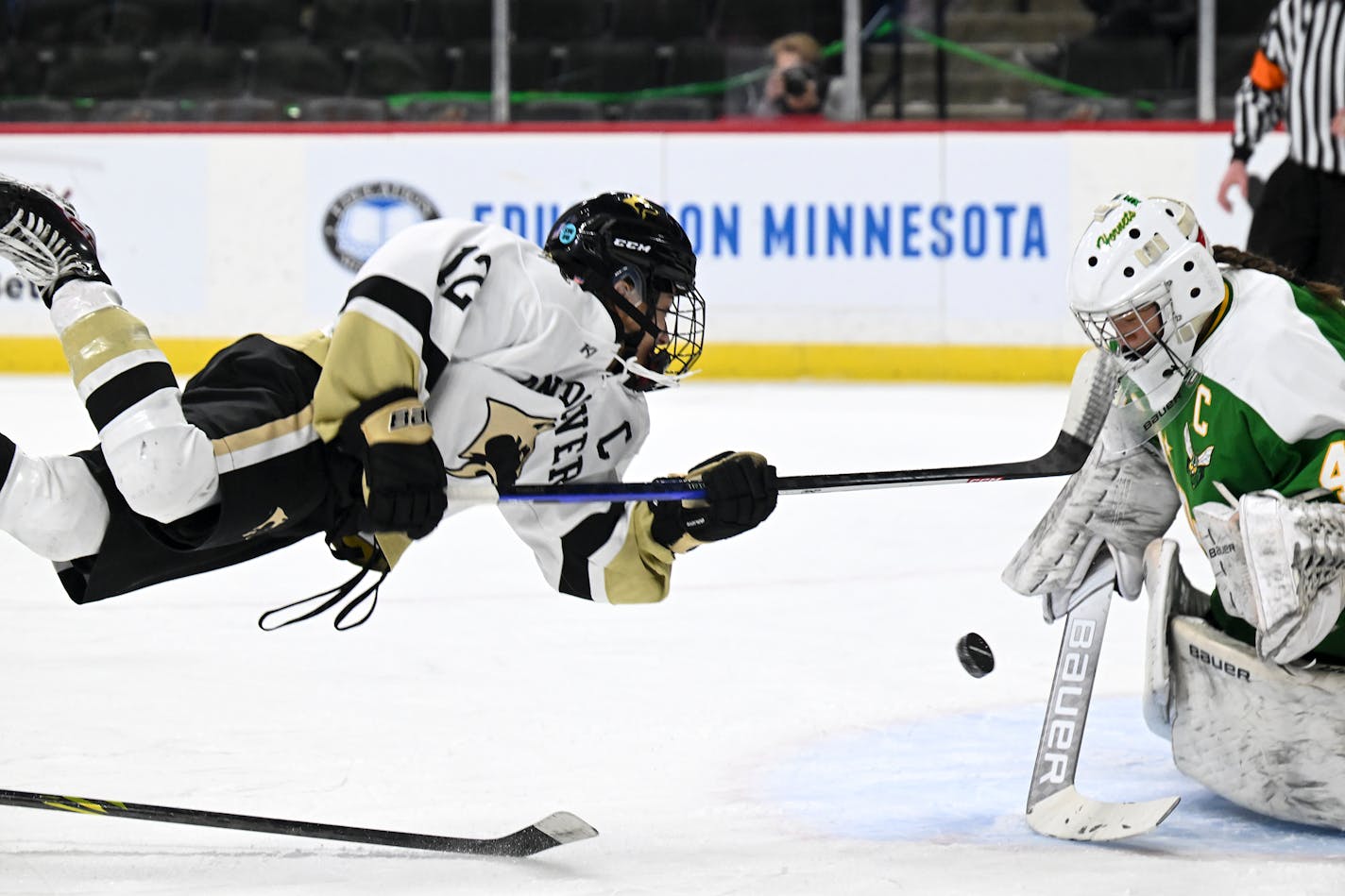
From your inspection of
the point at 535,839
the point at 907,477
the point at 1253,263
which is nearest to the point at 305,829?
the point at 535,839

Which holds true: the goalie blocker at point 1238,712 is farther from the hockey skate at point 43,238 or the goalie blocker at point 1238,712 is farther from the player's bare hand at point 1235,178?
the player's bare hand at point 1235,178

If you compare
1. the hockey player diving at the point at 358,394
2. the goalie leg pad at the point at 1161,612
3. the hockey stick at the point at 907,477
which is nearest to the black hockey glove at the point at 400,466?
the hockey player diving at the point at 358,394

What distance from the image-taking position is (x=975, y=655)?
262 cm

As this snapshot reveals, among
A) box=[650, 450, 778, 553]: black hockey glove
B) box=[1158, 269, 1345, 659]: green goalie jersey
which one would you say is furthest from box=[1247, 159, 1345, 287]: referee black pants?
box=[650, 450, 778, 553]: black hockey glove

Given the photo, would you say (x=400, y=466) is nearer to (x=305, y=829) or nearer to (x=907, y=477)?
(x=305, y=829)

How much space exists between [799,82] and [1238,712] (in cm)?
573

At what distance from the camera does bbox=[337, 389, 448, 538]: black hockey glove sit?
2238mm

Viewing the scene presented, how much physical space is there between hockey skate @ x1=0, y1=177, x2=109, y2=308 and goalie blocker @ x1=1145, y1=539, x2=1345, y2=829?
1458 millimetres

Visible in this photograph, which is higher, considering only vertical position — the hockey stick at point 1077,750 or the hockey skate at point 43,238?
the hockey skate at point 43,238

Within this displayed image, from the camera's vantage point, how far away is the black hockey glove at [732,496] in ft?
8.13

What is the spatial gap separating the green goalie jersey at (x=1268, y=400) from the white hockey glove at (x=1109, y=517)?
0.35 ft

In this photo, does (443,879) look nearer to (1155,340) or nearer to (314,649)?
(1155,340)

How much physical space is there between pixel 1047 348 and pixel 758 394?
1.24m

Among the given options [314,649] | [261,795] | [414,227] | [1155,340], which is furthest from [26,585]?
[1155,340]
